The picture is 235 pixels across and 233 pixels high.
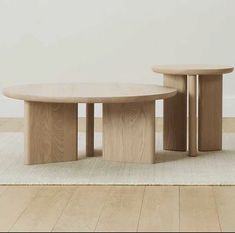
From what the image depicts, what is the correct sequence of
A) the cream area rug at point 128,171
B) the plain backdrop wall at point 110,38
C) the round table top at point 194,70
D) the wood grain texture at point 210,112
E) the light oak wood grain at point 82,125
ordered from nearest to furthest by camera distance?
1. the cream area rug at point 128,171
2. the round table top at point 194,70
3. the wood grain texture at point 210,112
4. the light oak wood grain at point 82,125
5. the plain backdrop wall at point 110,38

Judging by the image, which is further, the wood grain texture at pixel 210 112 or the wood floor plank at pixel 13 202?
the wood grain texture at pixel 210 112

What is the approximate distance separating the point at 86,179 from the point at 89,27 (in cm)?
233

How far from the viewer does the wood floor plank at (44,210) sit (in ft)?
9.26

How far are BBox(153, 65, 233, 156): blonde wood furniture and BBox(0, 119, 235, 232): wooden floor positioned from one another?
2.97 ft

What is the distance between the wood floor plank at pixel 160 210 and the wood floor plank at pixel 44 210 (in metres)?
0.32

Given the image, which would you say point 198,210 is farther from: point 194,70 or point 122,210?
point 194,70

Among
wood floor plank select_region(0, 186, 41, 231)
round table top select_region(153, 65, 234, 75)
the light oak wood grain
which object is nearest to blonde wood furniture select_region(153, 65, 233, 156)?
round table top select_region(153, 65, 234, 75)

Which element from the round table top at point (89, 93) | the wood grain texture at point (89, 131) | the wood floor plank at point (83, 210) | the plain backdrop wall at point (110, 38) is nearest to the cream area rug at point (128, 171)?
the wood grain texture at point (89, 131)

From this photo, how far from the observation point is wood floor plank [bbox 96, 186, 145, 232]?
2.82m

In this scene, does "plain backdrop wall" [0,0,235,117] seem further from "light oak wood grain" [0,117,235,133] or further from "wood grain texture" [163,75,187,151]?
"wood grain texture" [163,75,187,151]

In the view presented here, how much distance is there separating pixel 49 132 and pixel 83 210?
966mm

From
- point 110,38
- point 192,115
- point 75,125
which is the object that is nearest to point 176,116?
point 192,115

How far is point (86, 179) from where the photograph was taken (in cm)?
361

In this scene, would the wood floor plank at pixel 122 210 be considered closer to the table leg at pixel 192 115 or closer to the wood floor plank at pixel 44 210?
the wood floor plank at pixel 44 210
